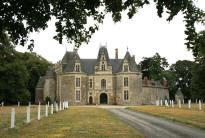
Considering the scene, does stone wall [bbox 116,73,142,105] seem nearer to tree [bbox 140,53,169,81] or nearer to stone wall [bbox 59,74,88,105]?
stone wall [bbox 59,74,88,105]

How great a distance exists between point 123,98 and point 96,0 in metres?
36.6

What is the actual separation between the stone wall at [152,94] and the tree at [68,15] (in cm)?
3955

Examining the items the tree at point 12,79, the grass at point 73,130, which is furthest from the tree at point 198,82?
the grass at point 73,130

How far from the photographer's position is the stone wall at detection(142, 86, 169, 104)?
152 ft

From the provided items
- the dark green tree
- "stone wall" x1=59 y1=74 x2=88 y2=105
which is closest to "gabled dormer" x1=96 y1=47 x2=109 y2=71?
"stone wall" x1=59 y1=74 x2=88 y2=105

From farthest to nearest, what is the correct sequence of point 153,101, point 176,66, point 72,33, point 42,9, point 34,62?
point 176,66
point 34,62
point 153,101
point 72,33
point 42,9

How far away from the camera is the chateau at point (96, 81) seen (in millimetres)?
41594

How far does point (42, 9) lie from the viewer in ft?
21.7

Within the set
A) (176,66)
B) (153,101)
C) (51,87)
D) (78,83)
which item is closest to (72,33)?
(78,83)

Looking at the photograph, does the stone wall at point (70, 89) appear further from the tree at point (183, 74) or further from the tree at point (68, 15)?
the tree at point (68, 15)

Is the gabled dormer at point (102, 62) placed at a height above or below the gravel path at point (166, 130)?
above

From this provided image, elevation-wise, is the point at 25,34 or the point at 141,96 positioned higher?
the point at 25,34

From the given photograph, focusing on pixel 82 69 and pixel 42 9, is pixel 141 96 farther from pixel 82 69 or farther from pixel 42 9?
pixel 42 9

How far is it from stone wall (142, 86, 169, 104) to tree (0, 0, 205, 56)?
130 ft
